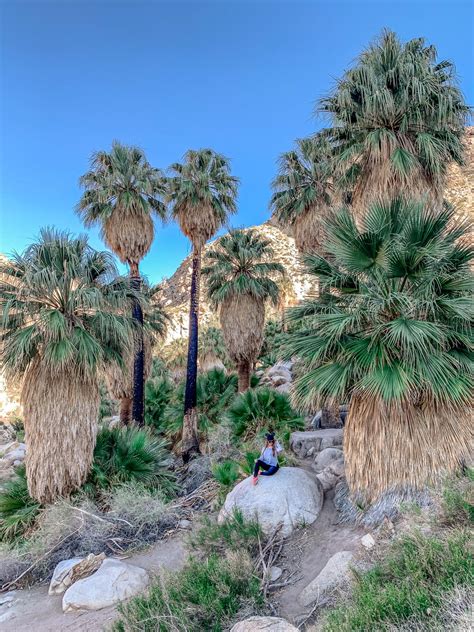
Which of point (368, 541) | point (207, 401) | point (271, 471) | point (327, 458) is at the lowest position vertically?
point (368, 541)

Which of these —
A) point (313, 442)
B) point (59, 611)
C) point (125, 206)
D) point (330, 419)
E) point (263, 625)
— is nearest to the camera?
point (263, 625)

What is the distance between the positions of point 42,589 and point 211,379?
12.5 metres

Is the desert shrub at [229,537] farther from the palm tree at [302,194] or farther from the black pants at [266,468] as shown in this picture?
the palm tree at [302,194]

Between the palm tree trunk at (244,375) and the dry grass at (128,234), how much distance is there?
702 centimetres

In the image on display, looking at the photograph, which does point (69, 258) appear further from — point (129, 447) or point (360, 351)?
point (360, 351)

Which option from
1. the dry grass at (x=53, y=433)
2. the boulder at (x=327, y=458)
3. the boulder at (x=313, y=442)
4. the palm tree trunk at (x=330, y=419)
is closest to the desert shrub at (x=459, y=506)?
the boulder at (x=327, y=458)

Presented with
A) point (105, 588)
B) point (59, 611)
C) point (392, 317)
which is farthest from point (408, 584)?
point (59, 611)

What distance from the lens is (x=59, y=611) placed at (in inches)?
263

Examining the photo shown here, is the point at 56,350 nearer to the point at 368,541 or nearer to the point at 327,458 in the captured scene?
the point at 327,458

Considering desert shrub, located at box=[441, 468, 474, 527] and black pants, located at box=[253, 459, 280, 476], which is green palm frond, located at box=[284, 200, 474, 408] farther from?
black pants, located at box=[253, 459, 280, 476]

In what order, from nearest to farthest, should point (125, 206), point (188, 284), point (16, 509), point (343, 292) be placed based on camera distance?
point (343, 292), point (16, 509), point (125, 206), point (188, 284)

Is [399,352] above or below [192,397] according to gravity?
above

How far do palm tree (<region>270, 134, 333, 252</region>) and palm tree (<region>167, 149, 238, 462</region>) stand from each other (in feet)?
8.36

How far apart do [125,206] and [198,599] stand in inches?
590
